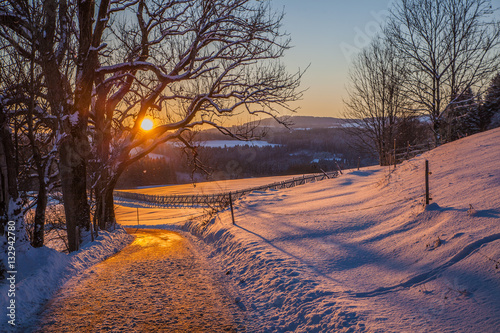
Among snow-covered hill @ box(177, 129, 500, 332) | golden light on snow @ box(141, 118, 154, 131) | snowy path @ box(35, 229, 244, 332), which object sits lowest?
snowy path @ box(35, 229, 244, 332)

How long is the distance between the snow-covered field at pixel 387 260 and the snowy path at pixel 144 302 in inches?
23.5

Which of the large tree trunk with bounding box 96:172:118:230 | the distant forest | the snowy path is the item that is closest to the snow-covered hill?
the snowy path

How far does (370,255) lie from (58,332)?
575cm

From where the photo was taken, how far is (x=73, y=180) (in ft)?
34.5

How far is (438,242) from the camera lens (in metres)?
6.10

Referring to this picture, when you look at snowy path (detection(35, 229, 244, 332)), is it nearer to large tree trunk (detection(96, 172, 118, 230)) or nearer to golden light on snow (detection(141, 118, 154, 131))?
large tree trunk (detection(96, 172, 118, 230))

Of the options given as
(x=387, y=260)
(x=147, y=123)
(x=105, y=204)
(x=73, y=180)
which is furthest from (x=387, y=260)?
(x=147, y=123)

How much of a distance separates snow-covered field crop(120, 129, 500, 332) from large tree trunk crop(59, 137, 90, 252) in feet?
14.9

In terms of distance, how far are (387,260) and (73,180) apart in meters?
9.27

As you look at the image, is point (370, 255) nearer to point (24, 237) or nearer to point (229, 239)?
point (229, 239)

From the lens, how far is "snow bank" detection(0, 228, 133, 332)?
217 inches

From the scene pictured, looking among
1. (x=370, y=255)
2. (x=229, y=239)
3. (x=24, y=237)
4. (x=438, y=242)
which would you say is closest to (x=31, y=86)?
(x=24, y=237)

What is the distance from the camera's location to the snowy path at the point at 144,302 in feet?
16.6

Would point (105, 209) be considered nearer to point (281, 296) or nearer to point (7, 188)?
point (7, 188)
